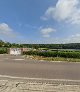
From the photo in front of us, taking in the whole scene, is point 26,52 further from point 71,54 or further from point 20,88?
point 20,88

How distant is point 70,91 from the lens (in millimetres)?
6691

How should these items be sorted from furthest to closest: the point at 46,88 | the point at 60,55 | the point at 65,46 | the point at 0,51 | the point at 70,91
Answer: the point at 65,46 → the point at 0,51 → the point at 60,55 → the point at 46,88 → the point at 70,91

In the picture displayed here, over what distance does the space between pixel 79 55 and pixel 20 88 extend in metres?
25.4

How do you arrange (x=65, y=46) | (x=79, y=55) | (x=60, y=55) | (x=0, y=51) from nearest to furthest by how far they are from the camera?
(x=79, y=55) < (x=60, y=55) < (x=0, y=51) < (x=65, y=46)

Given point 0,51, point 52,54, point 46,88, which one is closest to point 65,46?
point 0,51

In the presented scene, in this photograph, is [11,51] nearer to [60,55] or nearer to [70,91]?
[60,55]

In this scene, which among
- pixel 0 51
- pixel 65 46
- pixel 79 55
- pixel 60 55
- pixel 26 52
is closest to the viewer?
pixel 79 55

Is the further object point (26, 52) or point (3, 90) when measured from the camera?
point (26, 52)

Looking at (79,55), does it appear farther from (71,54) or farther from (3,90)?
(3,90)

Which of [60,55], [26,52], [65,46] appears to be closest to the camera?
[60,55]

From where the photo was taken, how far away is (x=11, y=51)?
47.4 m

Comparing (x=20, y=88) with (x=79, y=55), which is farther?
(x=79, y=55)

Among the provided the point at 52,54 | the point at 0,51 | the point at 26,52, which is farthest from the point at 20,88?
the point at 0,51

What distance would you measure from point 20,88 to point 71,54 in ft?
85.7
